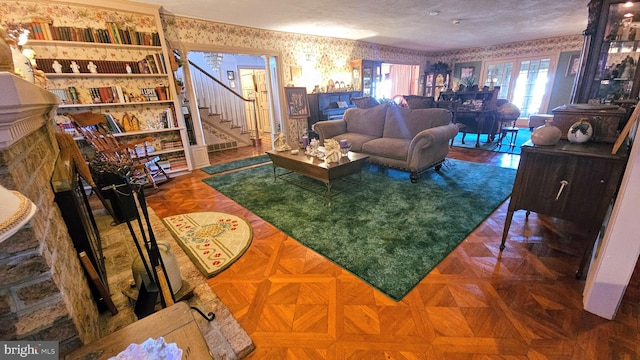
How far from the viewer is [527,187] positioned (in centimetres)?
171

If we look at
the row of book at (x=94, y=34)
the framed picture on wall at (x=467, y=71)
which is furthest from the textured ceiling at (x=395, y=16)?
the framed picture on wall at (x=467, y=71)

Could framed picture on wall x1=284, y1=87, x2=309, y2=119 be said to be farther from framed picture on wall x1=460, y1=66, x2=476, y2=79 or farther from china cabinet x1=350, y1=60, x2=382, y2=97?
framed picture on wall x1=460, y1=66, x2=476, y2=79

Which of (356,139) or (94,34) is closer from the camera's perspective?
(94,34)

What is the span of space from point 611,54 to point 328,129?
3328 millimetres

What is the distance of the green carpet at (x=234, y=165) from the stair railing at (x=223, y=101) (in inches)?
63.9

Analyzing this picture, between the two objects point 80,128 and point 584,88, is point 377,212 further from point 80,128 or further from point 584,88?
point 80,128

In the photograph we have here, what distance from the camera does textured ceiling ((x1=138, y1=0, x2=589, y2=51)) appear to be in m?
3.60

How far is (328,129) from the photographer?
4.33 metres

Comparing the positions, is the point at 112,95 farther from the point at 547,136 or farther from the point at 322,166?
the point at 547,136

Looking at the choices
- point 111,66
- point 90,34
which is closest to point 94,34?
point 90,34

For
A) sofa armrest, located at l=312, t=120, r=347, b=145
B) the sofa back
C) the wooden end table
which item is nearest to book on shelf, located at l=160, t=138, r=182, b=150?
sofa armrest, located at l=312, t=120, r=347, b=145

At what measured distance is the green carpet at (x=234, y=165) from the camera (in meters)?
4.30

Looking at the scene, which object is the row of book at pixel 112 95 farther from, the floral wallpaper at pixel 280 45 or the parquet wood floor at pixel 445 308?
the parquet wood floor at pixel 445 308

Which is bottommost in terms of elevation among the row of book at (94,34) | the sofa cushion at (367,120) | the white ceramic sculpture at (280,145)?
the white ceramic sculpture at (280,145)
